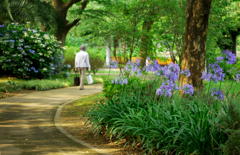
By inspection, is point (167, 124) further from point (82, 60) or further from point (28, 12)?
point (28, 12)

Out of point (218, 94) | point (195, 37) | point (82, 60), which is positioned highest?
point (195, 37)

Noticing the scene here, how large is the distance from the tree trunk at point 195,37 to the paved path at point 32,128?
3526mm

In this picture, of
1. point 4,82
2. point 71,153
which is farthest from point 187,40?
point 4,82

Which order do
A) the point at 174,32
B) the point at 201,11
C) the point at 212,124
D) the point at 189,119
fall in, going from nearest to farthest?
the point at 212,124, the point at 189,119, the point at 201,11, the point at 174,32

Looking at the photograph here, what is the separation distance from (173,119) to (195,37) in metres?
3.47

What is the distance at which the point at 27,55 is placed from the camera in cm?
1873

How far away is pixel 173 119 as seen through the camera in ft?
21.8

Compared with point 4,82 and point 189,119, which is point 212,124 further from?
point 4,82

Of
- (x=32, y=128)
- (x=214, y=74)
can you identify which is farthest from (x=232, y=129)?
(x=32, y=128)

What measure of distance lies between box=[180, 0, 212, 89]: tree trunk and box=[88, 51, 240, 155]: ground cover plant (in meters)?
1.13

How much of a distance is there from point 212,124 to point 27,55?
14.1 m

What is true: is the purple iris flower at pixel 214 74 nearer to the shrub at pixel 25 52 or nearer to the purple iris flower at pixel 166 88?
the purple iris flower at pixel 166 88

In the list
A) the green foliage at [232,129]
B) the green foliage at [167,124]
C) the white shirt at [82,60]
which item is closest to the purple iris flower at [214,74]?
the green foliage at [167,124]

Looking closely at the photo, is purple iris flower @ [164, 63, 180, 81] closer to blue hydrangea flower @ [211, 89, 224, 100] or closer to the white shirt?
blue hydrangea flower @ [211, 89, 224, 100]
